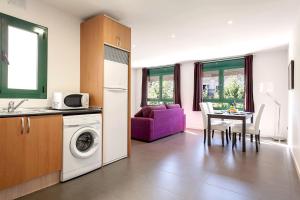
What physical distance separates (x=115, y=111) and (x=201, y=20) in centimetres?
220

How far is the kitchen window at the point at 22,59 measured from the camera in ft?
7.46

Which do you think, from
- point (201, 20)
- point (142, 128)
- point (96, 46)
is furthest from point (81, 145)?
point (201, 20)

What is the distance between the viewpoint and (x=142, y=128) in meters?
4.53

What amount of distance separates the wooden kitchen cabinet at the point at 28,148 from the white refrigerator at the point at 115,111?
77 centimetres

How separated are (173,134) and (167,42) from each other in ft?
8.84

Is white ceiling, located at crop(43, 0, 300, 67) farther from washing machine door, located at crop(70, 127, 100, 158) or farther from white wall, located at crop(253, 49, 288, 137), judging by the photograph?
washing machine door, located at crop(70, 127, 100, 158)

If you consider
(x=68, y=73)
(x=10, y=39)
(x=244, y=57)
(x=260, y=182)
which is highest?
(x=244, y=57)

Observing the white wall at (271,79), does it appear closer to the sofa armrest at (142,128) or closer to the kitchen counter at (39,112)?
the sofa armrest at (142,128)

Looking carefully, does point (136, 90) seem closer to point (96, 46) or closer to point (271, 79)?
point (271, 79)

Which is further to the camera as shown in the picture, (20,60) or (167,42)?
(167,42)

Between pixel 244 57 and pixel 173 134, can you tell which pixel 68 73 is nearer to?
pixel 173 134

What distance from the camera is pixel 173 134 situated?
5438mm

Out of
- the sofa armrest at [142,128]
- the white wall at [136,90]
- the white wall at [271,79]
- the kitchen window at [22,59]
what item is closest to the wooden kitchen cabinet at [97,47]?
the kitchen window at [22,59]

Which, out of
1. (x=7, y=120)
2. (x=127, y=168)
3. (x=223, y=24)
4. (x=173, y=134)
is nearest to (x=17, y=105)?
(x=7, y=120)
